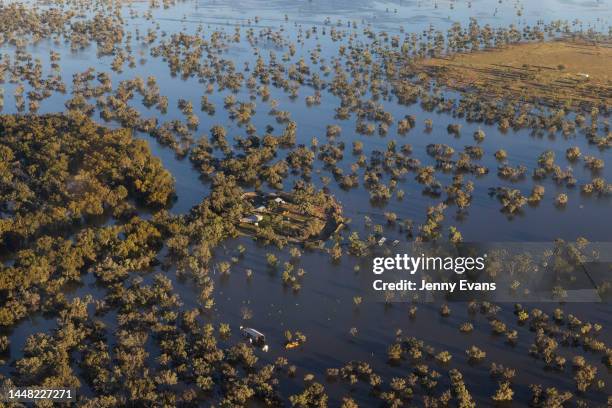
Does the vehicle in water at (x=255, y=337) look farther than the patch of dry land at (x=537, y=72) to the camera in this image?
No

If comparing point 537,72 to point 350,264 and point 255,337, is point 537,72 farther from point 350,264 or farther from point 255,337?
point 255,337

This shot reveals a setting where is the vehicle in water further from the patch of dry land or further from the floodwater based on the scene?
the patch of dry land

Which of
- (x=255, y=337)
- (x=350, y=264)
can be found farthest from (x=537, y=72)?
(x=255, y=337)

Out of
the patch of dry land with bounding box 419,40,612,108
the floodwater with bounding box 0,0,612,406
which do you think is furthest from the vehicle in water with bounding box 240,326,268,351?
the patch of dry land with bounding box 419,40,612,108

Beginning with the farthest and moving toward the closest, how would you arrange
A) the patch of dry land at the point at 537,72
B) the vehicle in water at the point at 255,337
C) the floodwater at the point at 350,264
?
1. the patch of dry land at the point at 537,72
2. the vehicle in water at the point at 255,337
3. the floodwater at the point at 350,264

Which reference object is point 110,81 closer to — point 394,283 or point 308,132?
point 308,132

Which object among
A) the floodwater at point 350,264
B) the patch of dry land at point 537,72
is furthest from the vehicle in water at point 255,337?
the patch of dry land at point 537,72

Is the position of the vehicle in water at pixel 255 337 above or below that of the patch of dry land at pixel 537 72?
below

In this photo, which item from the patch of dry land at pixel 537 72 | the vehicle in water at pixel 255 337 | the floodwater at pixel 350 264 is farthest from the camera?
the patch of dry land at pixel 537 72

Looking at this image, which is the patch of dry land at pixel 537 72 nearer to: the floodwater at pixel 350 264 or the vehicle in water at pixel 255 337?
the floodwater at pixel 350 264
